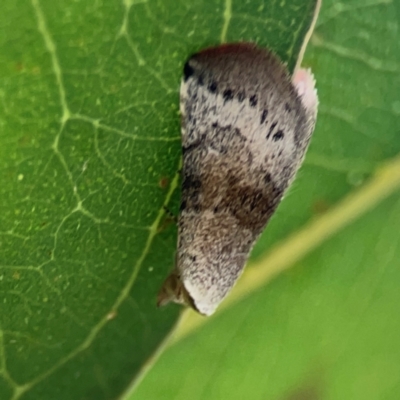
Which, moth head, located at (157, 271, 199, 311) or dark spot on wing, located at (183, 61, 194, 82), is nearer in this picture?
dark spot on wing, located at (183, 61, 194, 82)

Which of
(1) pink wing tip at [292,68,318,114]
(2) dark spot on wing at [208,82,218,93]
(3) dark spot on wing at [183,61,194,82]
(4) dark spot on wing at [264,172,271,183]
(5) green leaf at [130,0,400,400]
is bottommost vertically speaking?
(5) green leaf at [130,0,400,400]

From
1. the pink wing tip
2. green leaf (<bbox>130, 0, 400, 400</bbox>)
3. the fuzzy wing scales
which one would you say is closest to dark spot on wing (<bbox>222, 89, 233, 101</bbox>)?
the fuzzy wing scales

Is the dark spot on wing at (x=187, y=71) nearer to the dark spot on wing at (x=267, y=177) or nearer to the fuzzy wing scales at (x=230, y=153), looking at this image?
the fuzzy wing scales at (x=230, y=153)

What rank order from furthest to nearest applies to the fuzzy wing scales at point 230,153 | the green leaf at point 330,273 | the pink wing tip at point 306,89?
the green leaf at point 330,273
the pink wing tip at point 306,89
the fuzzy wing scales at point 230,153

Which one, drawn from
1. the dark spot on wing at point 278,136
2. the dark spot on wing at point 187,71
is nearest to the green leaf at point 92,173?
the dark spot on wing at point 187,71

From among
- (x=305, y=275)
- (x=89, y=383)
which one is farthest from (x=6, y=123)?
(x=305, y=275)

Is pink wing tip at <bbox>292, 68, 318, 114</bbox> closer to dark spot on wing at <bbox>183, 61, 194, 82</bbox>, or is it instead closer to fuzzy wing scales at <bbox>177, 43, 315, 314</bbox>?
fuzzy wing scales at <bbox>177, 43, 315, 314</bbox>

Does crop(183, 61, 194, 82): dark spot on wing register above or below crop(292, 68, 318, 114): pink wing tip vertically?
above
